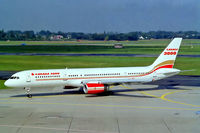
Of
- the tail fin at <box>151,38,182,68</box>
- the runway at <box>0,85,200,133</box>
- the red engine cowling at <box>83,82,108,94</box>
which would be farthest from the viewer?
the tail fin at <box>151,38,182,68</box>

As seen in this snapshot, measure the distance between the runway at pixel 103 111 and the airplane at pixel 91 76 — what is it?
169 cm

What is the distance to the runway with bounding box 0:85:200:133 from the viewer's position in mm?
25609

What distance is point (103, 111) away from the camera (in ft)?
103

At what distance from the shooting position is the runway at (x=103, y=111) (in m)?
25.6

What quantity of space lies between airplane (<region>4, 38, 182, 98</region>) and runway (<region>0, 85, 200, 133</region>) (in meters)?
1.69

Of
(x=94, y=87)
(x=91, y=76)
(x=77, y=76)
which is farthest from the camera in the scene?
(x=91, y=76)

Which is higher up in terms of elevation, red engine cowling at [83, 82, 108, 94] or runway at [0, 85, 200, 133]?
red engine cowling at [83, 82, 108, 94]

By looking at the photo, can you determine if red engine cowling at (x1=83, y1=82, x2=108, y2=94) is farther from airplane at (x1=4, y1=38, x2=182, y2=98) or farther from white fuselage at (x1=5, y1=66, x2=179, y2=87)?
white fuselage at (x1=5, y1=66, x2=179, y2=87)

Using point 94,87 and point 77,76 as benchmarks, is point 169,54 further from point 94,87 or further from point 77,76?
point 77,76

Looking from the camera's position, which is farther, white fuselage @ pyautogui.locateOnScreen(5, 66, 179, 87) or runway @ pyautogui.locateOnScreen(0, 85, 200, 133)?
white fuselage @ pyautogui.locateOnScreen(5, 66, 179, 87)

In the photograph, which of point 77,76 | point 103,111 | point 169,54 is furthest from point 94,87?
point 169,54

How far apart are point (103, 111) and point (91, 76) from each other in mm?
10316

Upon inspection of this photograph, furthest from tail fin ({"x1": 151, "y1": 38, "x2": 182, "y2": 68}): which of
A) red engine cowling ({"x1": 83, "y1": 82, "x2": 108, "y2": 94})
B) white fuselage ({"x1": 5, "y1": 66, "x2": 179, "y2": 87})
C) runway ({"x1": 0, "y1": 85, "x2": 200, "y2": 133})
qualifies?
red engine cowling ({"x1": 83, "y1": 82, "x2": 108, "y2": 94})

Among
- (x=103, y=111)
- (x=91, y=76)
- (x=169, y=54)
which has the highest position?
(x=169, y=54)
